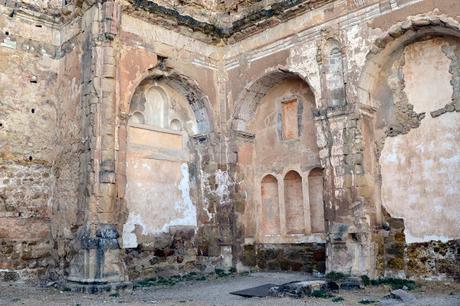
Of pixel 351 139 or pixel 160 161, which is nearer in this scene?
pixel 351 139

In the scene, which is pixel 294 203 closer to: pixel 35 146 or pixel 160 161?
pixel 160 161

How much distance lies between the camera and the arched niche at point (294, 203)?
10.1 meters

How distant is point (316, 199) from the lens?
32.6 feet

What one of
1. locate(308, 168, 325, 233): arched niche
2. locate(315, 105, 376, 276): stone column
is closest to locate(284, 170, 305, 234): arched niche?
locate(308, 168, 325, 233): arched niche

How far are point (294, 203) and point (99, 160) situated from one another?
433 cm

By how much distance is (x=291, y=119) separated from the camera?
10.5 meters

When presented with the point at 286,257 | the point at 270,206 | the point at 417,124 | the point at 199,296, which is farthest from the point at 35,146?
the point at 417,124

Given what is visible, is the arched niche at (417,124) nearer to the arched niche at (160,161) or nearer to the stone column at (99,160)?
the arched niche at (160,161)

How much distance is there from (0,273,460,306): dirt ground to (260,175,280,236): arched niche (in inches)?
76.2

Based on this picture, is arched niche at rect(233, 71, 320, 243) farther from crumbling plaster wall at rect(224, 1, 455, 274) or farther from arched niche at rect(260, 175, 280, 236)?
crumbling plaster wall at rect(224, 1, 455, 274)

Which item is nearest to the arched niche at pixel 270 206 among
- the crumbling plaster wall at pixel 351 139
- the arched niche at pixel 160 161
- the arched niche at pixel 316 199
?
the arched niche at pixel 316 199

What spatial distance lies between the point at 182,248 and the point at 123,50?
419 centimetres

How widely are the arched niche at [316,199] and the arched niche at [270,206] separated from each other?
0.86 metres

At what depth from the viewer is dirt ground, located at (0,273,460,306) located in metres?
6.58
